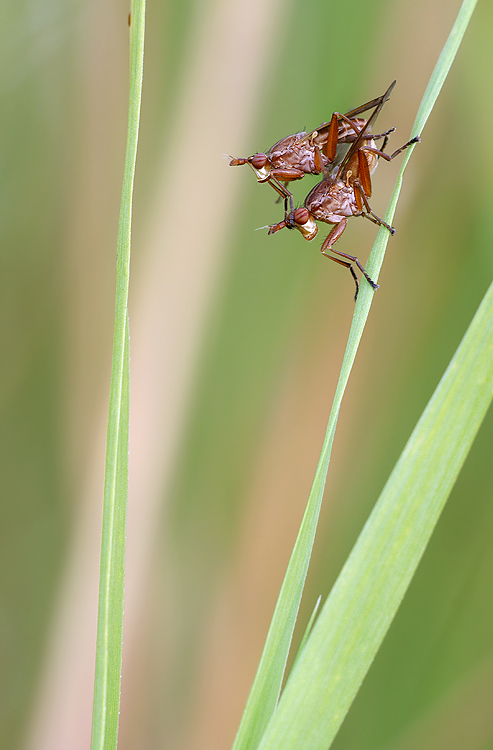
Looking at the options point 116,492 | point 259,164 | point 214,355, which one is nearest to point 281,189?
point 259,164

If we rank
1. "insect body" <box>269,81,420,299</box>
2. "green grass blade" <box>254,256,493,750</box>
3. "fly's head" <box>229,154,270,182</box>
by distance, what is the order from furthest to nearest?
"fly's head" <box>229,154,270,182</box>, "insect body" <box>269,81,420,299</box>, "green grass blade" <box>254,256,493,750</box>

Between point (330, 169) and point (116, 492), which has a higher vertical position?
point (330, 169)

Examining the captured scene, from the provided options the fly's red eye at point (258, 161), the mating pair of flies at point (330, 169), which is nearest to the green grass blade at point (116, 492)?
the mating pair of flies at point (330, 169)

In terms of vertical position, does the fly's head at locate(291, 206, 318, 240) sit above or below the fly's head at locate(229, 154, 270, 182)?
below

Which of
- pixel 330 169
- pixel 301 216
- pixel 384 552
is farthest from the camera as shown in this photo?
pixel 330 169

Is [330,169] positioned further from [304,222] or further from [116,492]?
[116,492]

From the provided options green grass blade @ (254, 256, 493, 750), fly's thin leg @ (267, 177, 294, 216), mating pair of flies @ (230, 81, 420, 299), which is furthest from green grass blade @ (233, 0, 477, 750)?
fly's thin leg @ (267, 177, 294, 216)

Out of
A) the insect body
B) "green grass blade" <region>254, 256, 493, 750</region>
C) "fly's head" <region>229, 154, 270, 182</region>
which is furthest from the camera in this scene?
"fly's head" <region>229, 154, 270, 182</region>

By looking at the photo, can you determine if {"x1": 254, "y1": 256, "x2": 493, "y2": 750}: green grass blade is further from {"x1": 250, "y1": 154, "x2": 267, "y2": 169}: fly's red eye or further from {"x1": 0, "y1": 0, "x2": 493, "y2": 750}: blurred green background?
{"x1": 250, "y1": 154, "x2": 267, "y2": 169}: fly's red eye
